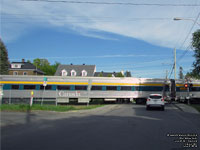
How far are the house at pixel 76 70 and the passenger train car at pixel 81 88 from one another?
2670cm

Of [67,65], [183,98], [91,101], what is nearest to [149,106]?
[91,101]

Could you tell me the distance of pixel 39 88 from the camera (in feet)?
94.6

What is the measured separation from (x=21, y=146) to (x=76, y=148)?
1742mm

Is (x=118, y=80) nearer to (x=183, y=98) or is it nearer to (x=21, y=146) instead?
(x=183, y=98)

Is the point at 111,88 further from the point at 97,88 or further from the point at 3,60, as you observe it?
the point at 3,60

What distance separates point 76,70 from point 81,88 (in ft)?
98.6

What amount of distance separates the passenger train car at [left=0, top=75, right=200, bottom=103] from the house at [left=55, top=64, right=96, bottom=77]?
1051 inches

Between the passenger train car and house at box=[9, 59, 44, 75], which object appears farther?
house at box=[9, 59, 44, 75]

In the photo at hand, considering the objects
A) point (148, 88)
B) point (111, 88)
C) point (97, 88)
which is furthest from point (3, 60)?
point (148, 88)

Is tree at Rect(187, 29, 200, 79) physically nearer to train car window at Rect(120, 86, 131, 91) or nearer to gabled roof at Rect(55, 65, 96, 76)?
train car window at Rect(120, 86, 131, 91)

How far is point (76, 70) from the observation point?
58844 mm

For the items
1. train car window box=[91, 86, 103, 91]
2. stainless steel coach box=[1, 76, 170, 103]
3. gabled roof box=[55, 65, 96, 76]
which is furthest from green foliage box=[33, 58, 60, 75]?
train car window box=[91, 86, 103, 91]

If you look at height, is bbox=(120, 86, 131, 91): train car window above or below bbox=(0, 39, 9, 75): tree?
below

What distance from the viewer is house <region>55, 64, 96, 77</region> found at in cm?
5733
